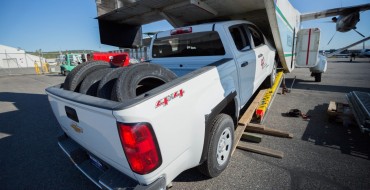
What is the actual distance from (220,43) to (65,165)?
3161mm

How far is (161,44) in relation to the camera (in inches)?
150

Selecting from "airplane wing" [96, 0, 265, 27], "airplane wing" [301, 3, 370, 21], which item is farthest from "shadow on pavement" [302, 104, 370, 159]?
"airplane wing" [301, 3, 370, 21]

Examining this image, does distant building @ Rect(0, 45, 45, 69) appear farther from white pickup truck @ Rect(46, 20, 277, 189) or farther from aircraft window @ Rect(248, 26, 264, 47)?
white pickup truck @ Rect(46, 20, 277, 189)

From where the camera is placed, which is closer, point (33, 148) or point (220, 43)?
point (220, 43)

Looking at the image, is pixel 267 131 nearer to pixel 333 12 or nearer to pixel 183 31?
pixel 183 31

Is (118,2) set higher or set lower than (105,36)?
higher

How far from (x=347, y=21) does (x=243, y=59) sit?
9.29m

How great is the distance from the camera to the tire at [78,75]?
2223 millimetres

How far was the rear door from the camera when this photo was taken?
9.36 feet

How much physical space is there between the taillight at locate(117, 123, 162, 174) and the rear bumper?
0.17 m

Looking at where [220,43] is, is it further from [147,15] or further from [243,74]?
[147,15]

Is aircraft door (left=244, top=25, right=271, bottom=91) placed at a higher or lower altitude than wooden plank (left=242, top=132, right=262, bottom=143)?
higher

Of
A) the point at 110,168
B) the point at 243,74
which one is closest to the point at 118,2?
the point at 243,74

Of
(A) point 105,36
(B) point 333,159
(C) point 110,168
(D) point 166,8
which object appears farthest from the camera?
(A) point 105,36
